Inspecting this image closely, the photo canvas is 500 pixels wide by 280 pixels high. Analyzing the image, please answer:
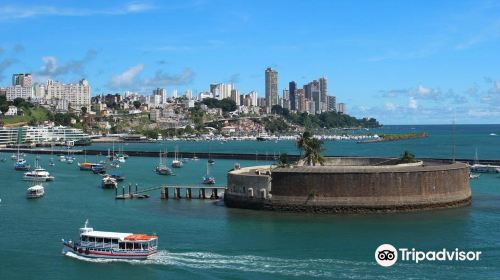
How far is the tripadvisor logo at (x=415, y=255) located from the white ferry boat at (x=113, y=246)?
40.1 ft

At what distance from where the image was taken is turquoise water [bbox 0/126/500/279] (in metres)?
33.7

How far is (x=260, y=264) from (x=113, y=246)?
8.63 m

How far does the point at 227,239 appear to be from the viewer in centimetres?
4119

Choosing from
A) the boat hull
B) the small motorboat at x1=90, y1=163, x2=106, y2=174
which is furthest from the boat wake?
the small motorboat at x1=90, y1=163, x2=106, y2=174

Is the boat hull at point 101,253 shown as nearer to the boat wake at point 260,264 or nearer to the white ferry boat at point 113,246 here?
the white ferry boat at point 113,246

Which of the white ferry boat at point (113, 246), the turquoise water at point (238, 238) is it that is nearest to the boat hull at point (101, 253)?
the white ferry boat at point (113, 246)

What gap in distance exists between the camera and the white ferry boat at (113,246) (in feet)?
121

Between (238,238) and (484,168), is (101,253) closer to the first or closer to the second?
(238,238)

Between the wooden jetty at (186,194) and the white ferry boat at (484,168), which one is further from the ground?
the white ferry boat at (484,168)

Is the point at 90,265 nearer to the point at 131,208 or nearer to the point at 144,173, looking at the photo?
the point at 131,208

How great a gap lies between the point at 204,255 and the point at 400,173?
2036cm

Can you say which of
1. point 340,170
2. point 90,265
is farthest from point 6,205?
point 340,170

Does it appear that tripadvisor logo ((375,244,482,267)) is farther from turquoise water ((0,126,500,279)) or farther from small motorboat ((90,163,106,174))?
small motorboat ((90,163,106,174))

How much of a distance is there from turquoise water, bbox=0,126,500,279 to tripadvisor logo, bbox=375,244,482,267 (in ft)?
1.92
